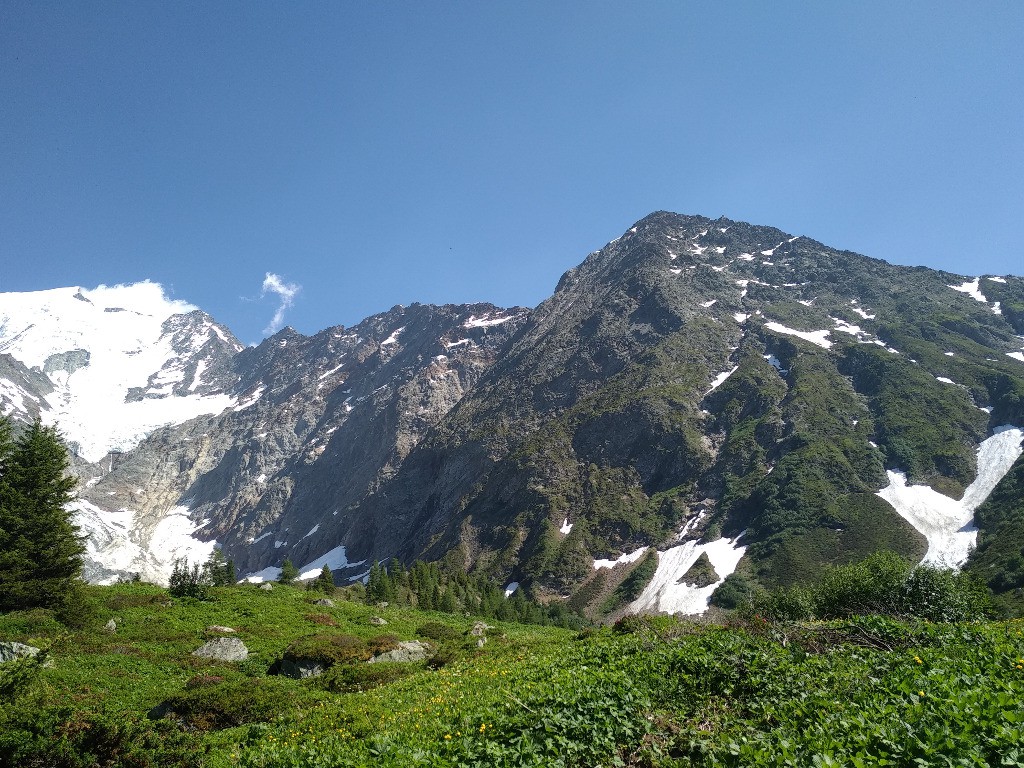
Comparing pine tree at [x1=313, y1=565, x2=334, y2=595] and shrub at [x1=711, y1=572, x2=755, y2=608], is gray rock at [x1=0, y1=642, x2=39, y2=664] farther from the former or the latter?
shrub at [x1=711, y1=572, x2=755, y2=608]

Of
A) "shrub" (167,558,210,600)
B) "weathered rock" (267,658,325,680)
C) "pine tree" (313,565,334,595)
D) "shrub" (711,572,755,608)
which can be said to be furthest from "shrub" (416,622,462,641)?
Result: "shrub" (711,572,755,608)

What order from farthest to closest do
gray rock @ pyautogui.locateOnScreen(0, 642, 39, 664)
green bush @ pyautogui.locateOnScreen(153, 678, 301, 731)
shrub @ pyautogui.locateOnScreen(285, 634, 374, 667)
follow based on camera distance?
shrub @ pyautogui.locateOnScreen(285, 634, 374, 667) < gray rock @ pyautogui.locateOnScreen(0, 642, 39, 664) < green bush @ pyautogui.locateOnScreen(153, 678, 301, 731)

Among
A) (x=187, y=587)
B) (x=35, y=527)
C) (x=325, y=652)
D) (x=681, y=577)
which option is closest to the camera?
(x=325, y=652)

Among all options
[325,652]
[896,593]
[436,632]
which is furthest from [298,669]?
[896,593]

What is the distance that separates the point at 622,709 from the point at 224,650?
73.7ft

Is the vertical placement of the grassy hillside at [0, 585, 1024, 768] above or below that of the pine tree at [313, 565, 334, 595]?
above

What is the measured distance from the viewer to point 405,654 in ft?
81.6

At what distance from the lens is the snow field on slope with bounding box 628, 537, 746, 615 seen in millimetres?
129500

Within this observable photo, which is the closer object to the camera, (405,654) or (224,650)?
(405,654)

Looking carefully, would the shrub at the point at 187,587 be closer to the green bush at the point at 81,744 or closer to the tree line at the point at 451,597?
the green bush at the point at 81,744

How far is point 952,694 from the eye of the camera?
7.47m

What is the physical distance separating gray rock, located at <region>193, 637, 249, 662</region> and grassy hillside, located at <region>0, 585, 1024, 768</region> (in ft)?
17.3

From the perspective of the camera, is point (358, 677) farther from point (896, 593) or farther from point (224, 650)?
point (896, 593)

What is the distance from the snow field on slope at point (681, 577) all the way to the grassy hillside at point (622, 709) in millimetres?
117028
